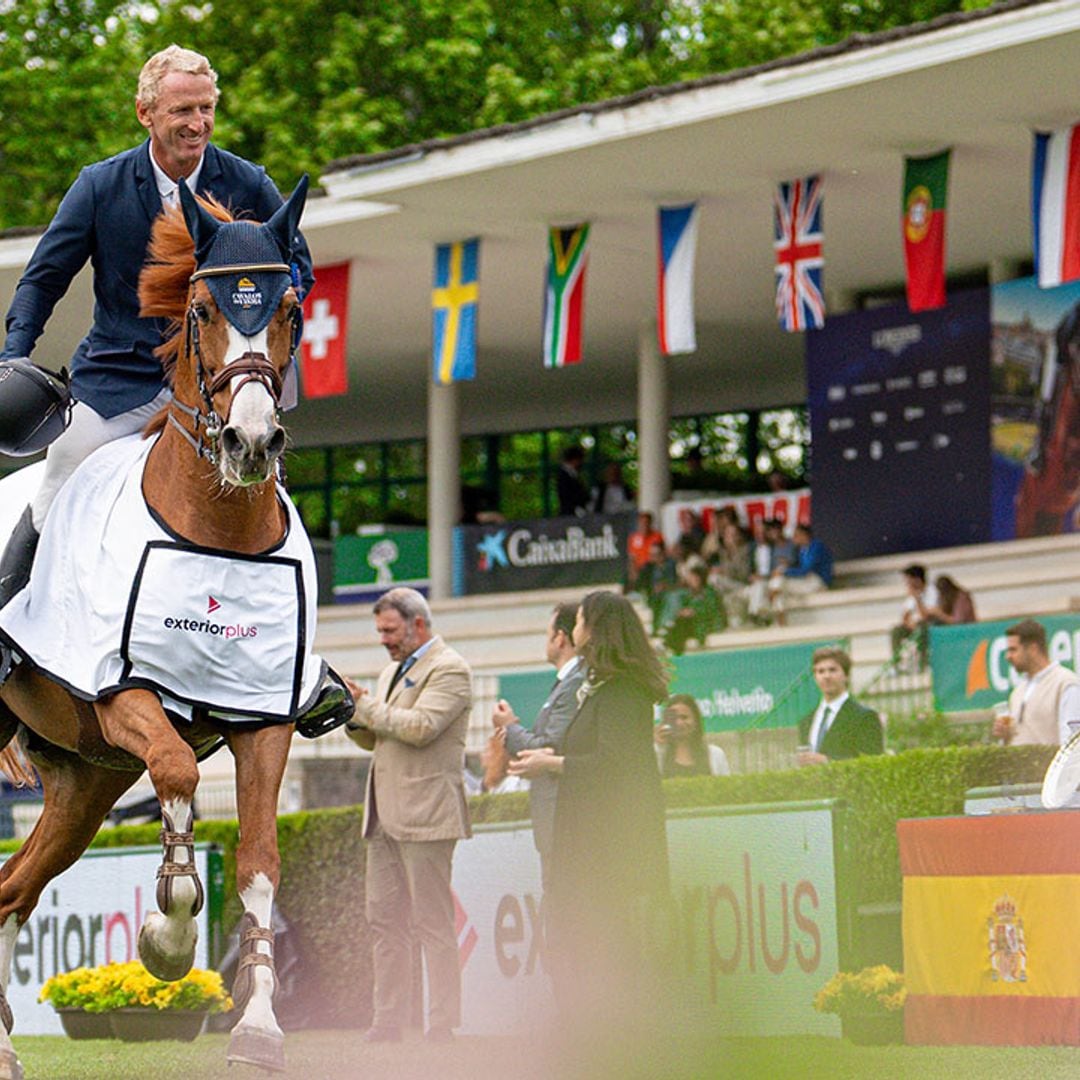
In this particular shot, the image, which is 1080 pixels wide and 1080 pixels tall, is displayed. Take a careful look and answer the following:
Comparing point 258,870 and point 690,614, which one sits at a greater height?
point 690,614

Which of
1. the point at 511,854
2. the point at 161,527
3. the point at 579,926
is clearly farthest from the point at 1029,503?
the point at 161,527

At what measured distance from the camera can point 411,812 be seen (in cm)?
1117

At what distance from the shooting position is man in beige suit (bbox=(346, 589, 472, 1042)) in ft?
36.3

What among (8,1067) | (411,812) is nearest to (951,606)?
(411,812)

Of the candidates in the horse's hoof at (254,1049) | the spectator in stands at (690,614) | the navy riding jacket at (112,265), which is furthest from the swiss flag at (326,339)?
the horse's hoof at (254,1049)

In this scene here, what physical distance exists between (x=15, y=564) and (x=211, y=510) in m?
0.92

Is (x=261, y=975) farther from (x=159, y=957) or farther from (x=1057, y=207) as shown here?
(x=1057, y=207)

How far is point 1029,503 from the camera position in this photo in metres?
25.7

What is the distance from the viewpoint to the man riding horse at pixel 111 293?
24.0 ft

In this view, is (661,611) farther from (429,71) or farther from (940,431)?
(429,71)

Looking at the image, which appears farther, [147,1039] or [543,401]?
[543,401]

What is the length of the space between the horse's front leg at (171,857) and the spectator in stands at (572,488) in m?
24.1

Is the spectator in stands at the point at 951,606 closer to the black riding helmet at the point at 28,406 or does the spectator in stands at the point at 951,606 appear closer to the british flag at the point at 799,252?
the british flag at the point at 799,252

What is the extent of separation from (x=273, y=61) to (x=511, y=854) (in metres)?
31.7
